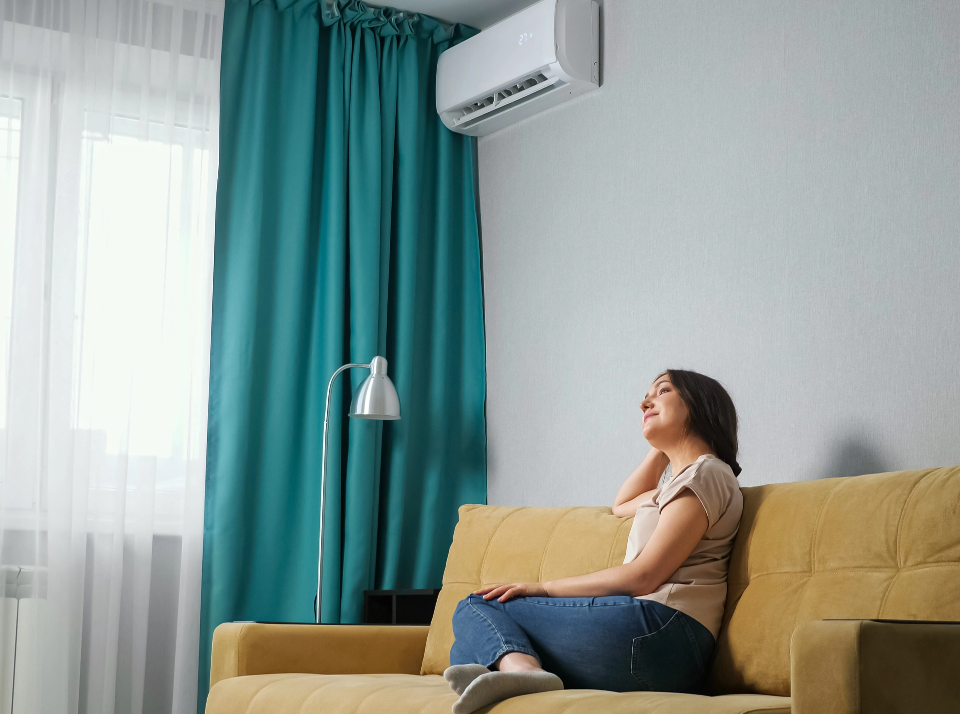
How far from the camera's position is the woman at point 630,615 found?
1938 millimetres

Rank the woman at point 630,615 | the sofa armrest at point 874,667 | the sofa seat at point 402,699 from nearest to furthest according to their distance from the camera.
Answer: the sofa armrest at point 874,667
the sofa seat at point 402,699
the woman at point 630,615

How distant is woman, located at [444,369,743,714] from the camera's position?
1.94m

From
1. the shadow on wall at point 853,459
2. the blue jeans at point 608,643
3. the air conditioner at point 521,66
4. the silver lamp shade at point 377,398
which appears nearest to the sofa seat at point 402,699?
the blue jeans at point 608,643

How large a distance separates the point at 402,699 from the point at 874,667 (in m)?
0.95

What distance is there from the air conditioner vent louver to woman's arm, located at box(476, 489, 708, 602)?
72.7 inches

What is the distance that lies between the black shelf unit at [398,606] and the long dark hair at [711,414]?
125 centimetres

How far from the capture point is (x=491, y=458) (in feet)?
12.5

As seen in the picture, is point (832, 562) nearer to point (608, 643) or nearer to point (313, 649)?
point (608, 643)

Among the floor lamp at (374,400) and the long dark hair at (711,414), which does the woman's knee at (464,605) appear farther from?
the floor lamp at (374,400)

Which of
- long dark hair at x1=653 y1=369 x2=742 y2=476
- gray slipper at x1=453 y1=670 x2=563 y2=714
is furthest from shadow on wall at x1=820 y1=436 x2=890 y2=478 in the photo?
gray slipper at x1=453 y1=670 x2=563 y2=714

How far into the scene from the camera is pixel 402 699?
1966 mm

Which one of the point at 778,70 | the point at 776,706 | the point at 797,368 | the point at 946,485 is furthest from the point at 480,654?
the point at 778,70

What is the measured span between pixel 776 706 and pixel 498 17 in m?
3.05

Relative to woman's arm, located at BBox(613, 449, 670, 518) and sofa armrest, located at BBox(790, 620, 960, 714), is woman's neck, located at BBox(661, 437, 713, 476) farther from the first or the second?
sofa armrest, located at BBox(790, 620, 960, 714)
